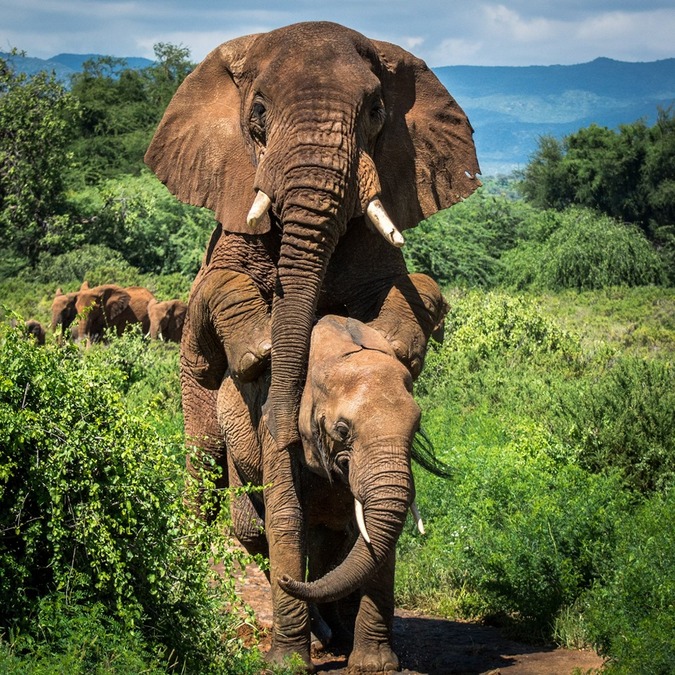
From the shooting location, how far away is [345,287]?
21.3 ft

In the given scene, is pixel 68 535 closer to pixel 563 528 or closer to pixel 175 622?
pixel 175 622

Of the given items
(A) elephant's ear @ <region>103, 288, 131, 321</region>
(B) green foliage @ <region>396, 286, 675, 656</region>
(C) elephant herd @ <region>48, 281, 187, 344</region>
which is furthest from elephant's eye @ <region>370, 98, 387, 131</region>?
(A) elephant's ear @ <region>103, 288, 131, 321</region>

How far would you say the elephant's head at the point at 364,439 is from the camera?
5.40m

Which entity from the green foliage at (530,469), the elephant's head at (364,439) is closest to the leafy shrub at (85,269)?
the green foliage at (530,469)

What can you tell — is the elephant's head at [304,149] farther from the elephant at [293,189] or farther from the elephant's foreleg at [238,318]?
the elephant's foreleg at [238,318]

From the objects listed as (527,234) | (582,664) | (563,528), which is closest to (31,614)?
(582,664)

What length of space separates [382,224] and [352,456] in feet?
3.81

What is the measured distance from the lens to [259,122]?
6.38 meters

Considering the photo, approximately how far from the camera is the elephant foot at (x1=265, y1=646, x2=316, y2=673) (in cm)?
602

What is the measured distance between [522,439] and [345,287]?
4.67 metres

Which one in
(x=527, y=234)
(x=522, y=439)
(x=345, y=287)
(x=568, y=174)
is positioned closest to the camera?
(x=345, y=287)

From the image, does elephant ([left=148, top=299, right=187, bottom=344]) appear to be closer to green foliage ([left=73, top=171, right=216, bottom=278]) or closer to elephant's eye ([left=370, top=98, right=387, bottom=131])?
green foliage ([left=73, top=171, right=216, bottom=278])

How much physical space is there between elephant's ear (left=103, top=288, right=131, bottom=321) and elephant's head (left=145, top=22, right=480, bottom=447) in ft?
43.7

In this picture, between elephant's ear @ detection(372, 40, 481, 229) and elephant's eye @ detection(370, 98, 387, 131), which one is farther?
elephant's ear @ detection(372, 40, 481, 229)
